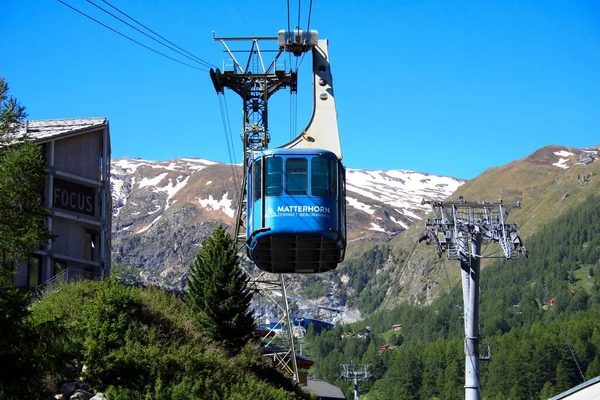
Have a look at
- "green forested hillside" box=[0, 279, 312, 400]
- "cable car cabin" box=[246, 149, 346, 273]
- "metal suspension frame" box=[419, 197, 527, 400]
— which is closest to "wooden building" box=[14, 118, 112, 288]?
"green forested hillside" box=[0, 279, 312, 400]

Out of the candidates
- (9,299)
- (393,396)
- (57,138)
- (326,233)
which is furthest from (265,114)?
(393,396)

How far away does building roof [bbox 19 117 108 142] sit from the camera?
45669mm

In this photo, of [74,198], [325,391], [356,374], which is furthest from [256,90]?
[356,374]

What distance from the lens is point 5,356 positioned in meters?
21.6

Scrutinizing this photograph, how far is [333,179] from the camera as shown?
2967 centimetres

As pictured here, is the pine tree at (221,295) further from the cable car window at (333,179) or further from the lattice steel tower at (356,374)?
the lattice steel tower at (356,374)

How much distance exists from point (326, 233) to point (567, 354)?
133088 millimetres

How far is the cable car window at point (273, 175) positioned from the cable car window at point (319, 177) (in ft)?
3.03

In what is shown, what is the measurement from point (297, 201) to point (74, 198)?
2136cm

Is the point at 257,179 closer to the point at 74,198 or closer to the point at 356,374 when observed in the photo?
the point at 74,198

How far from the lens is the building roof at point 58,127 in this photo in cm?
4567

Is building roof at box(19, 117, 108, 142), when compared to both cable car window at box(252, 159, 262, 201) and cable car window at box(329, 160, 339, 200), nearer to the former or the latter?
cable car window at box(252, 159, 262, 201)

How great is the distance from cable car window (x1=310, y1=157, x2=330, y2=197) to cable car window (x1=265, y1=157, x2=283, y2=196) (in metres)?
0.92

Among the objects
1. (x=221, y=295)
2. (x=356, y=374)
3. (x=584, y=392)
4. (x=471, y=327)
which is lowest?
(x=356, y=374)
